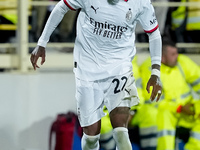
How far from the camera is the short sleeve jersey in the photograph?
4.83 m

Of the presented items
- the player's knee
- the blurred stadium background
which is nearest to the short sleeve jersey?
the player's knee

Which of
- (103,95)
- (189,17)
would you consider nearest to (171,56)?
(189,17)

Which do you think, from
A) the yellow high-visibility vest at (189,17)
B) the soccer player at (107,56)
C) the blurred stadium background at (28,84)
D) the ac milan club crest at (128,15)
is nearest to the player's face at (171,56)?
the yellow high-visibility vest at (189,17)

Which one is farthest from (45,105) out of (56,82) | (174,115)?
(174,115)

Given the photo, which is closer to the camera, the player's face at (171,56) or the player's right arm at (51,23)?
the player's right arm at (51,23)

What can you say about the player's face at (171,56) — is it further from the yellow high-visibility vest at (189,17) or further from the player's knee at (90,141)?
the player's knee at (90,141)

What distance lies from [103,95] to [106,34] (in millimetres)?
399

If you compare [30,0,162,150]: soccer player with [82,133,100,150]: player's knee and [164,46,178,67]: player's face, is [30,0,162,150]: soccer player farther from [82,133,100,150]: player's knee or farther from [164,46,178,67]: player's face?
[164,46,178,67]: player's face

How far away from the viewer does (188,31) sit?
6.89 metres

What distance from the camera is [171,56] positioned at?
625cm

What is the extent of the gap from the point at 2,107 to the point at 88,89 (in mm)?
1643

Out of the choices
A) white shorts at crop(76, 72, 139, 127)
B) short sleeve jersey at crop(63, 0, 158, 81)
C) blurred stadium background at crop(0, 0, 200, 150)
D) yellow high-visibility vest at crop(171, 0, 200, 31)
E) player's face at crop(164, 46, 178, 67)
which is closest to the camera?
short sleeve jersey at crop(63, 0, 158, 81)

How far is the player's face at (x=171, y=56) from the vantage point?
6234mm

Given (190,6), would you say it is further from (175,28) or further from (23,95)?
(23,95)
